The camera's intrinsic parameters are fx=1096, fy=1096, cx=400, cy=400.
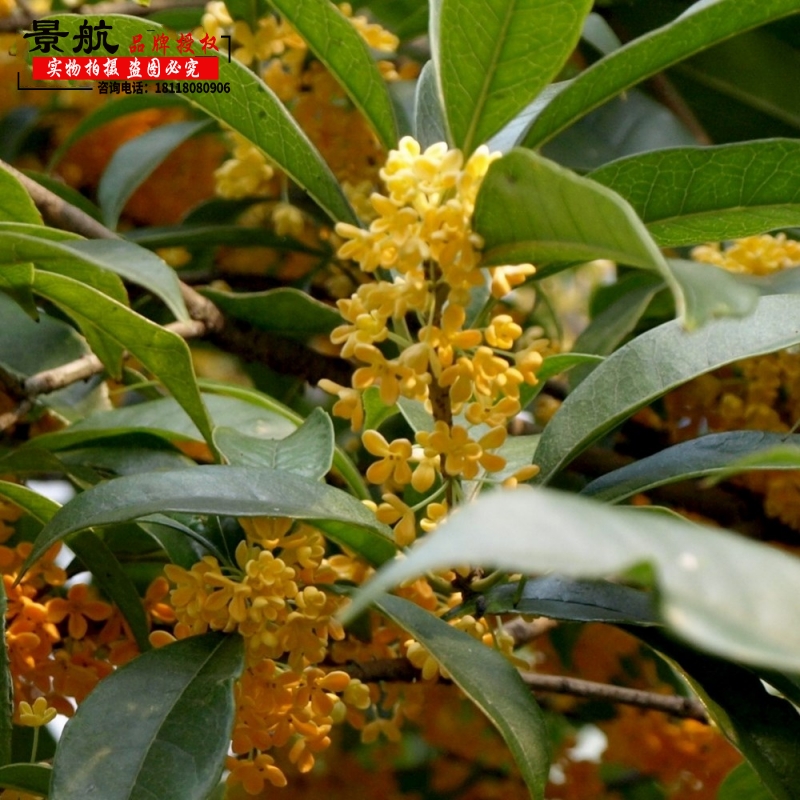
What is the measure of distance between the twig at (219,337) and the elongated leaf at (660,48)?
0.37 meters

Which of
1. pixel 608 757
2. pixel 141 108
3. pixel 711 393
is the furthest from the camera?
pixel 608 757

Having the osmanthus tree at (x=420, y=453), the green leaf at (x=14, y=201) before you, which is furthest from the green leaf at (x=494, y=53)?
the green leaf at (x=14, y=201)

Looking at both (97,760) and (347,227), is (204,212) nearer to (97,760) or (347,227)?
(347,227)

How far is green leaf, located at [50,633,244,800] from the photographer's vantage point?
0.57m

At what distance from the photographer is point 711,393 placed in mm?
1079

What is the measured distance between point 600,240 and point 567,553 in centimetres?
25

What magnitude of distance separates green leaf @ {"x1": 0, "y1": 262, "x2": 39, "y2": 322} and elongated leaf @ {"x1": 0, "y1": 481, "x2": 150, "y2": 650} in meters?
0.14

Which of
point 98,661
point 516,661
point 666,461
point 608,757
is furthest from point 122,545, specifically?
point 608,757

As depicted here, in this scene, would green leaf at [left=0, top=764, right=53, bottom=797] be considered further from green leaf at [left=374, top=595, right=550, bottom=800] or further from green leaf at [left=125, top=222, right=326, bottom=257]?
green leaf at [left=125, top=222, right=326, bottom=257]

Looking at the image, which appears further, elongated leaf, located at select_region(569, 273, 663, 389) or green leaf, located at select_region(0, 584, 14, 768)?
elongated leaf, located at select_region(569, 273, 663, 389)

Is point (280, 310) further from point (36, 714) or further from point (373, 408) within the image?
point (36, 714)

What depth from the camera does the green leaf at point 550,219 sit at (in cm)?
50

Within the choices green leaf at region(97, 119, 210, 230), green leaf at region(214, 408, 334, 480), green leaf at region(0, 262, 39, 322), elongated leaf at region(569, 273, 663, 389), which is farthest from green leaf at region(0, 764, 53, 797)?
green leaf at region(97, 119, 210, 230)

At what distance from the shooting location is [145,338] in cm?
71
